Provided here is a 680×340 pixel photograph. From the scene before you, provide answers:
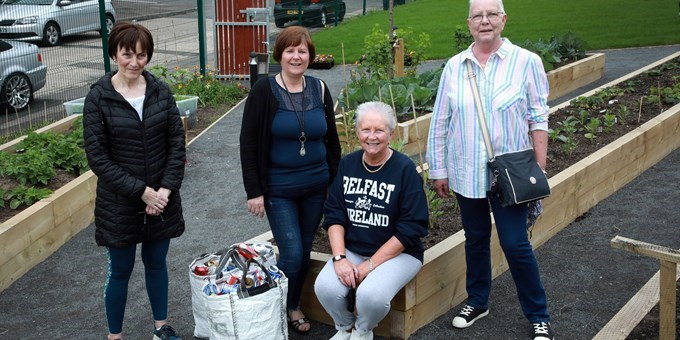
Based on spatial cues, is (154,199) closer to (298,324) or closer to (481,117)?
(298,324)

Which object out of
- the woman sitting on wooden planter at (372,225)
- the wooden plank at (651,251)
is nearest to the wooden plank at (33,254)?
the woman sitting on wooden planter at (372,225)

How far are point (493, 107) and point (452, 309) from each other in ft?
4.76

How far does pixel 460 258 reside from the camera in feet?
17.7

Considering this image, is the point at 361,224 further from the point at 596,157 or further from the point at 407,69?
the point at 407,69

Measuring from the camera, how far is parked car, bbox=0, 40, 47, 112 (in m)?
11.3

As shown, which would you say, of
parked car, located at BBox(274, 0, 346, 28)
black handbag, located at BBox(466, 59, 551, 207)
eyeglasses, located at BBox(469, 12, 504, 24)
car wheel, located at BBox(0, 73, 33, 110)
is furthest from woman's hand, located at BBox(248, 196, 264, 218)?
parked car, located at BBox(274, 0, 346, 28)

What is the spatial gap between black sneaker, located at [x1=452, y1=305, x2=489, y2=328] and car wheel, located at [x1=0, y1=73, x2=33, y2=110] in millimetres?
8147

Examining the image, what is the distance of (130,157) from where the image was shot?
4551 millimetres

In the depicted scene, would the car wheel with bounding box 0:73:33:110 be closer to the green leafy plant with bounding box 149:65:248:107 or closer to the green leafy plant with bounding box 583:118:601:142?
the green leafy plant with bounding box 149:65:248:107

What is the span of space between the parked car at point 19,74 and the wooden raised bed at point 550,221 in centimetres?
685

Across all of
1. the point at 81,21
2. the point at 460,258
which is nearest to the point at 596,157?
the point at 460,258

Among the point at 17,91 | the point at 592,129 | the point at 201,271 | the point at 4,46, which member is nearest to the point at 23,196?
the point at 201,271

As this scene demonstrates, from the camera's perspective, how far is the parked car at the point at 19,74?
11.3m

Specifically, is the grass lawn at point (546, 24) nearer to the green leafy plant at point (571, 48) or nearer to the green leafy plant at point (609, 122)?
the green leafy plant at point (571, 48)
